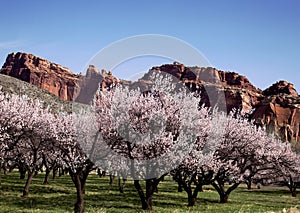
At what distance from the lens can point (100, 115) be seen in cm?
2561

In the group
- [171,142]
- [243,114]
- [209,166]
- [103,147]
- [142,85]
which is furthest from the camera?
[243,114]

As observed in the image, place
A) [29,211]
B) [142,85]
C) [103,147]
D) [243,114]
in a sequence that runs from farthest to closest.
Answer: [243,114], [142,85], [103,147], [29,211]

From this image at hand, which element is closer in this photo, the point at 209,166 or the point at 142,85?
the point at 142,85

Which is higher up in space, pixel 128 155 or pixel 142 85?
pixel 142 85

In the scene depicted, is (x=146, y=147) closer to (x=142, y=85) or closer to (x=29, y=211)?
(x=142, y=85)

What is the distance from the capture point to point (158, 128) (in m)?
24.9

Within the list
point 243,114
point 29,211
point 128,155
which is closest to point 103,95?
point 128,155

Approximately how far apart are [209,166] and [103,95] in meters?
11.3

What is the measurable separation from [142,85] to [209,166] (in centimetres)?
925

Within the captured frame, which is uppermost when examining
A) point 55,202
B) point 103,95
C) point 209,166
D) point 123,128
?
point 103,95

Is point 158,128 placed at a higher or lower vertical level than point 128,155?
higher

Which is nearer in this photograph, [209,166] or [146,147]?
[146,147]

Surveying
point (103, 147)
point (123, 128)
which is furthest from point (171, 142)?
point (103, 147)

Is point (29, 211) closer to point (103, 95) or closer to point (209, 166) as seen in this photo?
point (103, 95)
